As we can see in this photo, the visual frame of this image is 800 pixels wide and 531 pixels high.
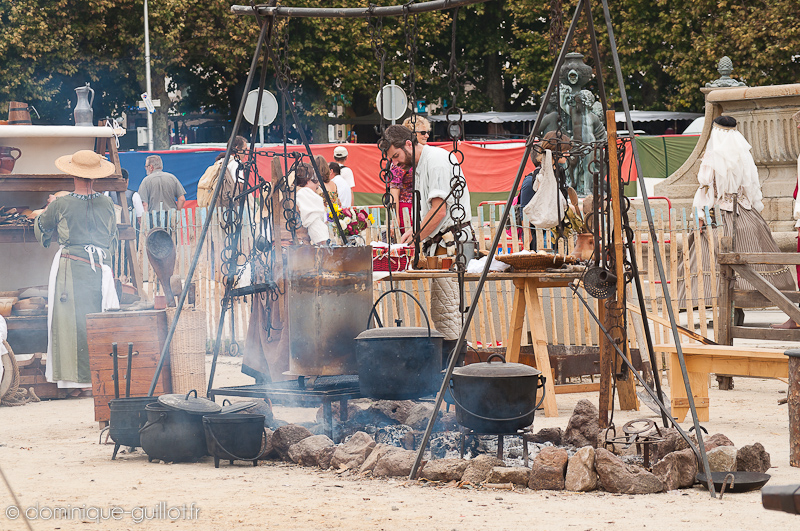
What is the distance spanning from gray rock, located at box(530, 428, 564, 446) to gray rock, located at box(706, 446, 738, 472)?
3.27 ft

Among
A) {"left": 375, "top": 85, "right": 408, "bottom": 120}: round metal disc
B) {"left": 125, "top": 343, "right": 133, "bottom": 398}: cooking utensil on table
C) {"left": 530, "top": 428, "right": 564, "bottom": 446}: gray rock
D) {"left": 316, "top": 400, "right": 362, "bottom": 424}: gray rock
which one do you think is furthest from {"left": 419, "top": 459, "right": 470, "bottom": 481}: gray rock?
{"left": 375, "top": 85, "right": 408, "bottom": 120}: round metal disc

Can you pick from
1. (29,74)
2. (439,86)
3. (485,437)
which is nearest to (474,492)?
(485,437)

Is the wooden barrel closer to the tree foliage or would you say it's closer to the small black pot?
the small black pot

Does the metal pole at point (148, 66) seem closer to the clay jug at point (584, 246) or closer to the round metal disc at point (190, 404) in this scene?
the clay jug at point (584, 246)

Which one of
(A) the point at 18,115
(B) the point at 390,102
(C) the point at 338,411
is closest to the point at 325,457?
(C) the point at 338,411

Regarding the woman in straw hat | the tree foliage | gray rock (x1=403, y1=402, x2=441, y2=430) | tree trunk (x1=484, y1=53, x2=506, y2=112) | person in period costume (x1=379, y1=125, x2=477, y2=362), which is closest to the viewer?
gray rock (x1=403, y1=402, x2=441, y2=430)

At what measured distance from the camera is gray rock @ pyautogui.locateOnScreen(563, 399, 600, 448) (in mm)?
6043

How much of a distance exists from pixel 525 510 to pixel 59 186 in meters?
6.61

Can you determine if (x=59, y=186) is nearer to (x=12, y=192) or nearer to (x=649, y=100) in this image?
(x=12, y=192)

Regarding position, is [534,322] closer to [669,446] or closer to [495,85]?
[669,446]

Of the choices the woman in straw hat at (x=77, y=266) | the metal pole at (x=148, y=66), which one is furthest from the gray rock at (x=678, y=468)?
the metal pole at (x=148, y=66)

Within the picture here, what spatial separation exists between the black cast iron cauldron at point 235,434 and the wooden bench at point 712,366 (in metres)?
2.92

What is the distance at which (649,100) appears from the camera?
3294 centimetres

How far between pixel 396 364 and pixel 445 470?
0.93 meters
